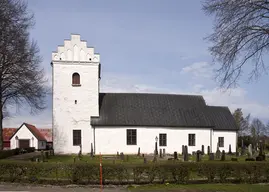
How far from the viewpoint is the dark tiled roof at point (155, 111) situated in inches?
1507

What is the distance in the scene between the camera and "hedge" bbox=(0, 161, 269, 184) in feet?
48.7

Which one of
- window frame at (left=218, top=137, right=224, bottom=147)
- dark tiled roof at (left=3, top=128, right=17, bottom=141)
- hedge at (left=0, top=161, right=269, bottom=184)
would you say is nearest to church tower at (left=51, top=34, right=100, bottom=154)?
window frame at (left=218, top=137, right=224, bottom=147)

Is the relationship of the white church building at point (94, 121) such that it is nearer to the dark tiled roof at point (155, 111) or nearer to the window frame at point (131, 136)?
the window frame at point (131, 136)

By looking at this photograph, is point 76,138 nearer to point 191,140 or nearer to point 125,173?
point 191,140

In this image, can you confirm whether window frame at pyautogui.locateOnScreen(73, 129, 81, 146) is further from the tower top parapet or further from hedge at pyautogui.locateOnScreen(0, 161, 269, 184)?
hedge at pyautogui.locateOnScreen(0, 161, 269, 184)

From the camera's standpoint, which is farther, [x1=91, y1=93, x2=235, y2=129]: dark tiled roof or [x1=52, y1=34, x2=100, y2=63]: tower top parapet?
[x1=91, y1=93, x2=235, y2=129]: dark tiled roof

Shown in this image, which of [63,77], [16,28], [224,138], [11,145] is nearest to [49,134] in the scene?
[11,145]

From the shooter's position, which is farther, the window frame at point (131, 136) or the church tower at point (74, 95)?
the window frame at point (131, 136)

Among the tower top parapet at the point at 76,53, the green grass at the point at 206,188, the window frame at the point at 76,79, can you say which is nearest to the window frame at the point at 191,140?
the tower top parapet at the point at 76,53

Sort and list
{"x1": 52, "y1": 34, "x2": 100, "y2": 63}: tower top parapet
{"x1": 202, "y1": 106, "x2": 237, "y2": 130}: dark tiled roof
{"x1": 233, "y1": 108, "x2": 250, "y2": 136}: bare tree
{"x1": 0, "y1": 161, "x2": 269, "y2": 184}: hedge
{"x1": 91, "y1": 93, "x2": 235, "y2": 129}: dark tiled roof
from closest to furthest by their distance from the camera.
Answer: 1. {"x1": 0, "y1": 161, "x2": 269, "y2": 184}: hedge
2. {"x1": 52, "y1": 34, "x2": 100, "y2": 63}: tower top parapet
3. {"x1": 91, "y1": 93, "x2": 235, "y2": 129}: dark tiled roof
4. {"x1": 202, "y1": 106, "x2": 237, "y2": 130}: dark tiled roof
5. {"x1": 233, "y1": 108, "x2": 250, "y2": 136}: bare tree

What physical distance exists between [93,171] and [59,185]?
1.66m

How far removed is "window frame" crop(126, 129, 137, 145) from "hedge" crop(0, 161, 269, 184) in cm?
2263

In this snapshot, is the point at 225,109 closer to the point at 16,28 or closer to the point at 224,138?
the point at 224,138

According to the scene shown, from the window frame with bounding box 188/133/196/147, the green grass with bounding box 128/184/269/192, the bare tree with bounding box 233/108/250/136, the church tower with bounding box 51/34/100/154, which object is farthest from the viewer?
the bare tree with bounding box 233/108/250/136
